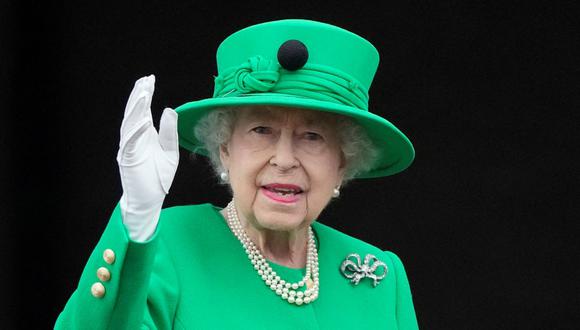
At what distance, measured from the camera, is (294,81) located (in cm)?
287

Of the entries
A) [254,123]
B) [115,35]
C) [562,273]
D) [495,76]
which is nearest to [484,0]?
[495,76]

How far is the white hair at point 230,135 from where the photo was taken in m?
2.99

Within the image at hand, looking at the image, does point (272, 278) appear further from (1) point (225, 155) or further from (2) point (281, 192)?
(1) point (225, 155)

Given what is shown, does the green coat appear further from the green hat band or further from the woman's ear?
the green hat band

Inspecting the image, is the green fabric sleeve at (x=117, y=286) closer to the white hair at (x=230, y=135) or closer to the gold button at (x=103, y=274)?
the gold button at (x=103, y=274)

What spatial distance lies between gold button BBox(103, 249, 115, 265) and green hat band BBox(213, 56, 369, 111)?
64cm

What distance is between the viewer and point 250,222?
2994 millimetres

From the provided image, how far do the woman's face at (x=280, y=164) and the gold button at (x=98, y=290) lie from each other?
577 millimetres

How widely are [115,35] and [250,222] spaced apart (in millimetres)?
1417

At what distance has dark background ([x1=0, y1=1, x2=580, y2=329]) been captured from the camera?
415 centimetres

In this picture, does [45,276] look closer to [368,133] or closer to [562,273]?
[368,133]

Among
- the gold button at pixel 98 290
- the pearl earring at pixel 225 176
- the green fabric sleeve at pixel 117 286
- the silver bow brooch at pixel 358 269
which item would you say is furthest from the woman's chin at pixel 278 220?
the gold button at pixel 98 290

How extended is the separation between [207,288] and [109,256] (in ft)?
1.57

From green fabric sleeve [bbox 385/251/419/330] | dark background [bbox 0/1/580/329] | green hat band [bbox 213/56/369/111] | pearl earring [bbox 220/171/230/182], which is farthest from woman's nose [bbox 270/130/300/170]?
dark background [bbox 0/1/580/329]
